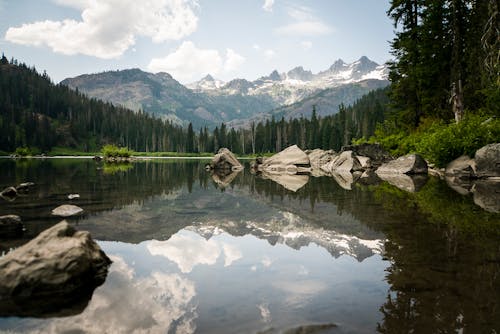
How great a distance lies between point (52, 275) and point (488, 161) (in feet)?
96.4

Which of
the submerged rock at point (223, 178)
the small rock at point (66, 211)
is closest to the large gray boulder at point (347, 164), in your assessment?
the submerged rock at point (223, 178)

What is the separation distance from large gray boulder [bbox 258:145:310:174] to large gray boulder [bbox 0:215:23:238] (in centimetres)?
4096

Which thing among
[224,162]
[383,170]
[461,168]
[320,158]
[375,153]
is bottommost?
[383,170]

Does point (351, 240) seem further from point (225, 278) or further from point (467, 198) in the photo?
point (467, 198)

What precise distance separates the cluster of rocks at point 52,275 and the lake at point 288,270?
0.26 m

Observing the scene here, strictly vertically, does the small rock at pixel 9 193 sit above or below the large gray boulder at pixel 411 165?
below

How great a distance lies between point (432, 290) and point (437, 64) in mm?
38453

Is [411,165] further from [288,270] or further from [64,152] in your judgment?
[64,152]

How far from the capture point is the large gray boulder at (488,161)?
85.1 ft

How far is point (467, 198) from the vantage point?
17750 mm

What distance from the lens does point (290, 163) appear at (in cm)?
5225

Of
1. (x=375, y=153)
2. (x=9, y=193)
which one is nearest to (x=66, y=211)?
(x=9, y=193)

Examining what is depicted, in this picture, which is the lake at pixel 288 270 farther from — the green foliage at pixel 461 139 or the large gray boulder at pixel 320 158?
the large gray boulder at pixel 320 158

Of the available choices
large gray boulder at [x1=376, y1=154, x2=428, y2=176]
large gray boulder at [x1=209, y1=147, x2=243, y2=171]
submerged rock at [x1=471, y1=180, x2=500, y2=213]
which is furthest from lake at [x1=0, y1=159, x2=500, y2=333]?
large gray boulder at [x1=209, y1=147, x2=243, y2=171]
